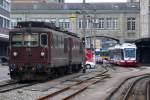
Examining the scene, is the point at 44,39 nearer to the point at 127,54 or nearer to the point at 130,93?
the point at 130,93

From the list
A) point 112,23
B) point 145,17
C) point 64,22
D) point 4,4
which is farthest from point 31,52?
point 112,23

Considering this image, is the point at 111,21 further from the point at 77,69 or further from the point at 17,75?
the point at 17,75

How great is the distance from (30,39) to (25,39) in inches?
11.5

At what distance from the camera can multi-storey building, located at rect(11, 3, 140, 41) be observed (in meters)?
117

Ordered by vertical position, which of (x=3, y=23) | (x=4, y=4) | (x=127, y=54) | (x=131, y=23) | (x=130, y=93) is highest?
(x=4, y=4)

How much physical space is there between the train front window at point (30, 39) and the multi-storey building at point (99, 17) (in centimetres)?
8504

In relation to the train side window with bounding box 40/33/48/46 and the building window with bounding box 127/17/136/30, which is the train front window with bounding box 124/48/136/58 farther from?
the building window with bounding box 127/17/136/30

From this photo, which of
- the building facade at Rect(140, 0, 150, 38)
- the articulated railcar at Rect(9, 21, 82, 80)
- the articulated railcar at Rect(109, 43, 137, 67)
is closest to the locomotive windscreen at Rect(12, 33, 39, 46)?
the articulated railcar at Rect(9, 21, 82, 80)

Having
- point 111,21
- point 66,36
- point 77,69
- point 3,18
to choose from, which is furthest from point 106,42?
point 66,36

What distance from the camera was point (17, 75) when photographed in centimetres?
3106

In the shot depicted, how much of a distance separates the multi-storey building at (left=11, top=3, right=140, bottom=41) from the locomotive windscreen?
85.0 meters

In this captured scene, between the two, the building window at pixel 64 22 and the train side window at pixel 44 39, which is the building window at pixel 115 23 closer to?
the building window at pixel 64 22

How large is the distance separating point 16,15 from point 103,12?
64.1 feet

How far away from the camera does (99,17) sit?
119 metres
